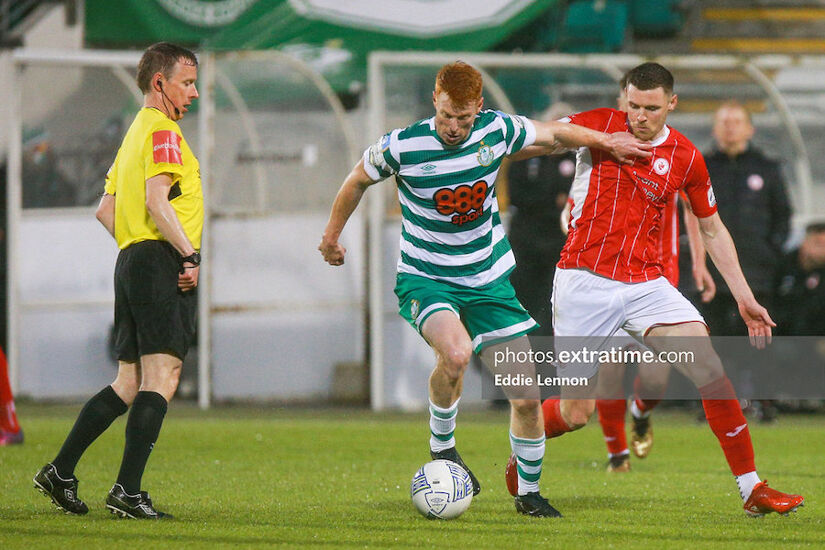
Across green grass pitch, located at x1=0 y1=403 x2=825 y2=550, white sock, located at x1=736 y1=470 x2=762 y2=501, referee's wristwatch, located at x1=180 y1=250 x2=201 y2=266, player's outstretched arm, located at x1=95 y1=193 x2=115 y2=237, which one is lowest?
green grass pitch, located at x1=0 y1=403 x2=825 y2=550

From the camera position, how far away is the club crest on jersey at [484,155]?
228 inches

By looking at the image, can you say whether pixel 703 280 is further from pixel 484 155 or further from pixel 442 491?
pixel 442 491

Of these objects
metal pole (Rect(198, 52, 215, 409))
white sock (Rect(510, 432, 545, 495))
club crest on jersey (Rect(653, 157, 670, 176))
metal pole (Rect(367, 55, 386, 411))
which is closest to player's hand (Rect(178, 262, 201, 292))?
white sock (Rect(510, 432, 545, 495))

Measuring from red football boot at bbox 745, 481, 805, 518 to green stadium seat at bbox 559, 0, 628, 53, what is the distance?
1026cm

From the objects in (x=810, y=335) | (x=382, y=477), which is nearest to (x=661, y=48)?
(x=810, y=335)

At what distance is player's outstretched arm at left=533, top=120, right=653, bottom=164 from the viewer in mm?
5910

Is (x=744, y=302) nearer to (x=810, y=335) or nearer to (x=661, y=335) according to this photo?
(x=661, y=335)

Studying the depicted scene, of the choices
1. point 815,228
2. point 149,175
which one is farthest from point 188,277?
point 815,228

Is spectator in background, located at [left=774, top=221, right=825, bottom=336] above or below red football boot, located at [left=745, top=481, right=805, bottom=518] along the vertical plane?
above

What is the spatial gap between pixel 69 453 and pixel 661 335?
8.99 ft

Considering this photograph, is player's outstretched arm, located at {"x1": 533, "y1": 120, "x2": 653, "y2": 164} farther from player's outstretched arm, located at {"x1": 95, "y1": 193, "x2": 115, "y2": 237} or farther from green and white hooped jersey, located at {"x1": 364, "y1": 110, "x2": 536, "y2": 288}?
player's outstretched arm, located at {"x1": 95, "y1": 193, "x2": 115, "y2": 237}

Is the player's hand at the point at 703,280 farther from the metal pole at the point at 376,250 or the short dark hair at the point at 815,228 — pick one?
the metal pole at the point at 376,250

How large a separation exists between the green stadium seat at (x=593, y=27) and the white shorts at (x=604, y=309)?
9.30 m

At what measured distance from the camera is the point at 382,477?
7.33m
